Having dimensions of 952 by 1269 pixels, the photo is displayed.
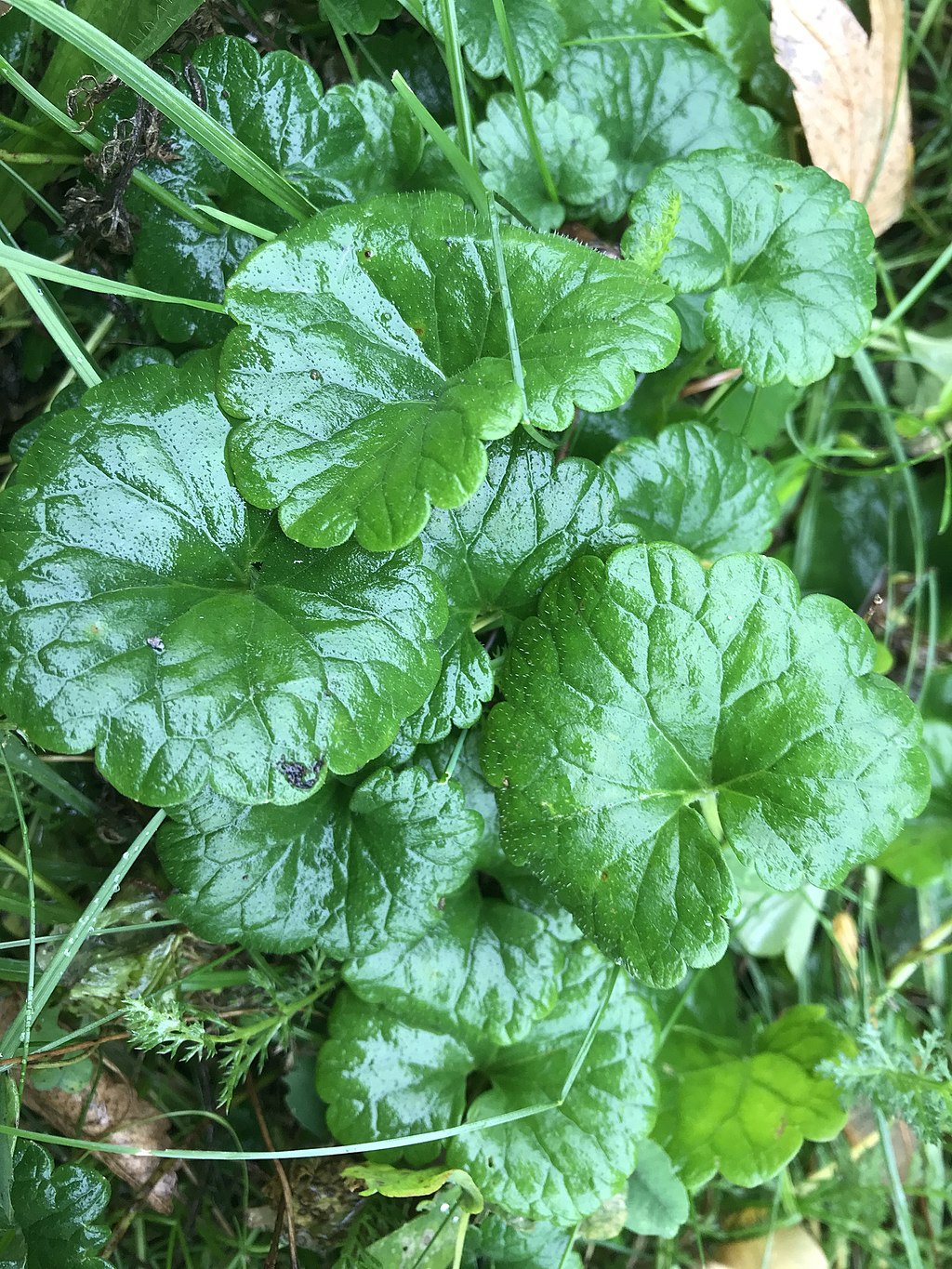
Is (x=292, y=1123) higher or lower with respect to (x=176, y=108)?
lower

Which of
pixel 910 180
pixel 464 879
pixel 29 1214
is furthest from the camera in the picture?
pixel 910 180

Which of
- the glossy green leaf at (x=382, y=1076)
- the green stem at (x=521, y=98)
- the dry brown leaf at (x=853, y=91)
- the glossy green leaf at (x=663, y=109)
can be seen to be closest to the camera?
the green stem at (x=521, y=98)

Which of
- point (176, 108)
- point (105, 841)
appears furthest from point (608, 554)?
point (105, 841)

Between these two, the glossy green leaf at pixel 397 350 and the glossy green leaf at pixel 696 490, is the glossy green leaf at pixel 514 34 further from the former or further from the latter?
the glossy green leaf at pixel 696 490

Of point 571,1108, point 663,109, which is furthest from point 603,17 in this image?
point 571,1108

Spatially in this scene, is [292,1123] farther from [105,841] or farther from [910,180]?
[910,180]

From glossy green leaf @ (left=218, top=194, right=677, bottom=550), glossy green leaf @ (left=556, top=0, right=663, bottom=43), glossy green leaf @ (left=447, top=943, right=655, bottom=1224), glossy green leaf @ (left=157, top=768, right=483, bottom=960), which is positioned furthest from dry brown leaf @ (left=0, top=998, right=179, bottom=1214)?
glossy green leaf @ (left=556, top=0, right=663, bottom=43)

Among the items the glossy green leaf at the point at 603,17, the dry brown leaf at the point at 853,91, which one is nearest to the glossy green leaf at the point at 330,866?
the glossy green leaf at the point at 603,17
